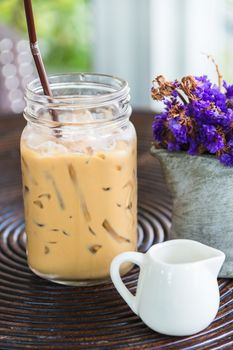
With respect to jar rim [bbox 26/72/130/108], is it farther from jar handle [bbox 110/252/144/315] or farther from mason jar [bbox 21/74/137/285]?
jar handle [bbox 110/252/144/315]

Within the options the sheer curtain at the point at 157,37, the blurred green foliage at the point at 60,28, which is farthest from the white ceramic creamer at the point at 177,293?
the blurred green foliage at the point at 60,28

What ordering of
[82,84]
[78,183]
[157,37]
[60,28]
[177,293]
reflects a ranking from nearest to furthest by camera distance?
[177,293]
[78,183]
[82,84]
[157,37]
[60,28]

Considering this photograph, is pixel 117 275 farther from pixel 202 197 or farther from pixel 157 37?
pixel 157 37

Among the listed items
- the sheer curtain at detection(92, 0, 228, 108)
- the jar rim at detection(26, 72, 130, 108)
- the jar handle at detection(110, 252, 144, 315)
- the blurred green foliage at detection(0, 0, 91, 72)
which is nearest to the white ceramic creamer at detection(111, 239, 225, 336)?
the jar handle at detection(110, 252, 144, 315)

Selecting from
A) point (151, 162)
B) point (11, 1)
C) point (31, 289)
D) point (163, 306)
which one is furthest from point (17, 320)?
point (11, 1)

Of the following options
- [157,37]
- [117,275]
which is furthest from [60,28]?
[117,275]

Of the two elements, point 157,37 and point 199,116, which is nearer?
point 199,116

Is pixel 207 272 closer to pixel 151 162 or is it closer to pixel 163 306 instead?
pixel 163 306

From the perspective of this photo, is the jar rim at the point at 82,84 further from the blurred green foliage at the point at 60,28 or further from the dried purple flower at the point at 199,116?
the blurred green foliage at the point at 60,28
